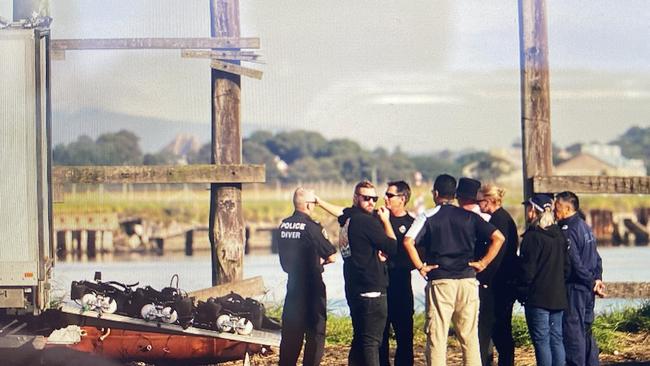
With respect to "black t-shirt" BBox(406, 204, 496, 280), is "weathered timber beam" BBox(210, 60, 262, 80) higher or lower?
higher

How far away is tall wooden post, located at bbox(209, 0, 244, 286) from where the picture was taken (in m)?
11.9

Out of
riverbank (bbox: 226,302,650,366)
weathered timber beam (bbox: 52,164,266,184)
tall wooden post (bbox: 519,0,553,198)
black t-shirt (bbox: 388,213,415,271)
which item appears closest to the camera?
black t-shirt (bbox: 388,213,415,271)

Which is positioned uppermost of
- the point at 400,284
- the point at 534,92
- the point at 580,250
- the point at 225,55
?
the point at 225,55

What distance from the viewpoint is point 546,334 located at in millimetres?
9648

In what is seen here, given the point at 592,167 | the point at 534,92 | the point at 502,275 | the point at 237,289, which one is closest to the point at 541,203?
the point at 502,275

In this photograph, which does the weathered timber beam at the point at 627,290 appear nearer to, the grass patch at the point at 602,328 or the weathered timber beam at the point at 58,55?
the grass patch at the point at 602,328

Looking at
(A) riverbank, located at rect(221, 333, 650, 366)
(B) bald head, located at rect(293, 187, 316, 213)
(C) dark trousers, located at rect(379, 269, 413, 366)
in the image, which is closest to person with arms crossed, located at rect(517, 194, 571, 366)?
(C) dark trousers, located at rect(379, 269, 413, 366)

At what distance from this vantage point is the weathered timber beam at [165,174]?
11734 millimetres

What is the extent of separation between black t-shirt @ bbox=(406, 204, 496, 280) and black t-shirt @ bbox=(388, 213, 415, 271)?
0.48 m

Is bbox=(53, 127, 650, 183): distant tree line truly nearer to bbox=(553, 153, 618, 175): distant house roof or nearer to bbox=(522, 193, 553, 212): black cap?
bbox=(553, 153, 618, 175): distant house roof

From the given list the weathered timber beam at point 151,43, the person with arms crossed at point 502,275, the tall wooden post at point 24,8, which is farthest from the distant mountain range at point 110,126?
the person with arms crossed at point 502,275

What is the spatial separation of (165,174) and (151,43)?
4.31 ft

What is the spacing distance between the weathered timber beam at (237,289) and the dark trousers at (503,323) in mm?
3001

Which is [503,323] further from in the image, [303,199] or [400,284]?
[303,199]
